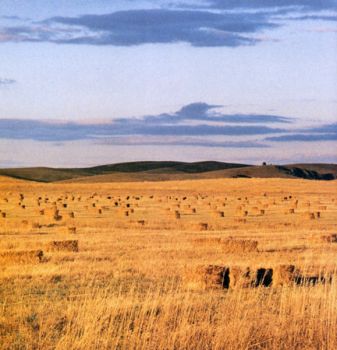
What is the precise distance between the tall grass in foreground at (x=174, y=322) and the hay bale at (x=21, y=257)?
17.0 feet

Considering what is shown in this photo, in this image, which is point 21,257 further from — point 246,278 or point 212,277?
point 246,278

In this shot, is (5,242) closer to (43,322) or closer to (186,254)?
(186,254)

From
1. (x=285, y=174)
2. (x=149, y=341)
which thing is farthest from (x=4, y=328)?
(x=285, y=174)

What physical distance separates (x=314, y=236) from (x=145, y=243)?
19.9 feet

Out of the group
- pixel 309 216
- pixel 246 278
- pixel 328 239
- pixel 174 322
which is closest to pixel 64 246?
pixel 246 278

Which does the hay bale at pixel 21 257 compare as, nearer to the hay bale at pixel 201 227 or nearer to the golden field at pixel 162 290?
the golden field at pixel 162 290

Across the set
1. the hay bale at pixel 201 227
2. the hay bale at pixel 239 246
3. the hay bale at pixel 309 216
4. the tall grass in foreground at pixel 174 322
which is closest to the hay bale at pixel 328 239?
the hay bale at pixel 239 246

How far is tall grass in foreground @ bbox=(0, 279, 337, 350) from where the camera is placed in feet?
36.1

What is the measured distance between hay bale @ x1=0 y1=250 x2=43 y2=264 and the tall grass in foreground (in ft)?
17.0

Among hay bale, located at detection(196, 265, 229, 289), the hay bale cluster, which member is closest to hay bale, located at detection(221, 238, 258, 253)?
the hay bale cluster

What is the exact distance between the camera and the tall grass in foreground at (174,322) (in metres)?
11.0

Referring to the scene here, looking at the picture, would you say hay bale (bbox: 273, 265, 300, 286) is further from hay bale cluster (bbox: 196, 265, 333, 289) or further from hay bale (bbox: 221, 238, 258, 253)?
hay bale (bbox: 221, 238, 258, 253)

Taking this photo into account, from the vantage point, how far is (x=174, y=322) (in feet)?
39.7

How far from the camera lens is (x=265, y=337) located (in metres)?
11.4
